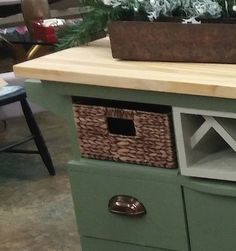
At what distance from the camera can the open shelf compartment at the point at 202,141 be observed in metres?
1.19

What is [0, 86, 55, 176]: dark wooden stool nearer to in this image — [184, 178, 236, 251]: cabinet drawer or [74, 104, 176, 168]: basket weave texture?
[74, 104, 176, 168]: basket weave texture

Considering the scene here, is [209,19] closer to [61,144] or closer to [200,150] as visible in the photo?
[200,150]

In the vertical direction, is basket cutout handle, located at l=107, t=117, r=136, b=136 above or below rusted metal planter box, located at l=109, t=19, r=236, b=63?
below

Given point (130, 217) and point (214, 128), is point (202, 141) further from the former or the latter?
point (130, 217)

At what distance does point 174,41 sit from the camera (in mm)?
1235

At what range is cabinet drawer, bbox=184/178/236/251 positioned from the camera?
3.99 feet

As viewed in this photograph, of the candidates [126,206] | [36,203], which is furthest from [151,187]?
[36,203]

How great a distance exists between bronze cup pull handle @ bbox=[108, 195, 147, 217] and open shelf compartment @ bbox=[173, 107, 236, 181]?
5.6 inches

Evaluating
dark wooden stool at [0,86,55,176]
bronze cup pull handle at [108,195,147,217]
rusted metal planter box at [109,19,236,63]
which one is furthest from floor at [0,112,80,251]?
rusted metal planter box at [109,19,236,63]

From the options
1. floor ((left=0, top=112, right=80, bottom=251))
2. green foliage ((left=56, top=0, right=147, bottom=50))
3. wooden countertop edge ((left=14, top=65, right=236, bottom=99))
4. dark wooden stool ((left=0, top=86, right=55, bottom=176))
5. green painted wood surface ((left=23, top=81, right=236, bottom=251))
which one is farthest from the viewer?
dark wooden stool ((left=0, top=86, right=55, bottom=176))

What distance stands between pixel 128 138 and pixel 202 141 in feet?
0.50

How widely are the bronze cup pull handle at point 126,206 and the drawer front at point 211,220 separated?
4.4 inches

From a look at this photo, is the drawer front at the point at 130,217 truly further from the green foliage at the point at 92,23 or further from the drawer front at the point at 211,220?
the green foliage at the point at 92,23

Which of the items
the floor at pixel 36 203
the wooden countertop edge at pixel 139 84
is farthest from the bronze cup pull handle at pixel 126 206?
the floor at pixel 36 203
